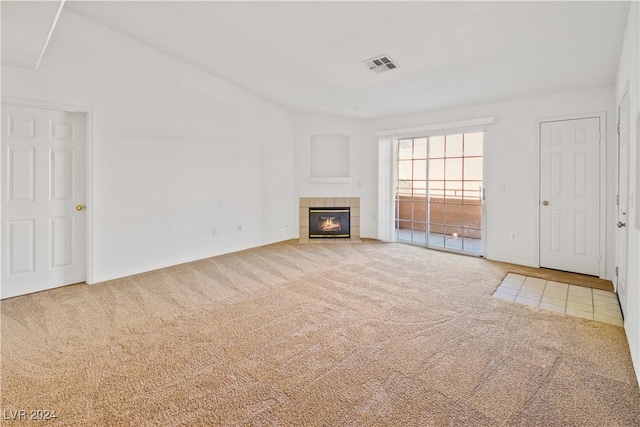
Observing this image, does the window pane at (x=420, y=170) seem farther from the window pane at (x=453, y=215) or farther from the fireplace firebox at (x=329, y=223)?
the fireplace firebox at (x=329, y=223)

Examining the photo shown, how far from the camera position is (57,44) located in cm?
324

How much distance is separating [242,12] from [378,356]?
3.24 metres

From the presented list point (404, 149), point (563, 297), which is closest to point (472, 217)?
point (404, 149)

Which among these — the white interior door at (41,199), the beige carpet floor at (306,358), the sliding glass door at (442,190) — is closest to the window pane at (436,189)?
the sliding glass door at (442,190)

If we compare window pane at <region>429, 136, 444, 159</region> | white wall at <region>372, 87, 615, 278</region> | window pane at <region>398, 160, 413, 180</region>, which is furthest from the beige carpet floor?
window pane at <region>398, 160, 413, 180</region>

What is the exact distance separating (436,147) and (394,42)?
2899 mm

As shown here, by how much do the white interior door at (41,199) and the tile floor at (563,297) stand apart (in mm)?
4895

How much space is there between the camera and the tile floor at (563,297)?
9.57 ft

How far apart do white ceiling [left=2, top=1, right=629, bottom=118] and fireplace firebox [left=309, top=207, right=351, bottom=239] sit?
8.52 feet

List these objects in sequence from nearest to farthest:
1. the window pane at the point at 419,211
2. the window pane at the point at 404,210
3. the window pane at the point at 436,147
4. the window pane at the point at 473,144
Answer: the window pane at the point at 473,144
the window pane at the point at 436,147
the window pane at the point at 419,211
the window pane at the point at 404,210

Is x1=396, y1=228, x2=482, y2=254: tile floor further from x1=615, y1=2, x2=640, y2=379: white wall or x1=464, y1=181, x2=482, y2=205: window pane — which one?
x1=615, y1=2, x2=640, y2=379: white wall

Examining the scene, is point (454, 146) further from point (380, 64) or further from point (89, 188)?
point (89, 188)

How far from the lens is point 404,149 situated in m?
6.18

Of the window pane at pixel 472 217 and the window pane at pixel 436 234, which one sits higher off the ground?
the window pane at pixel 472 217
